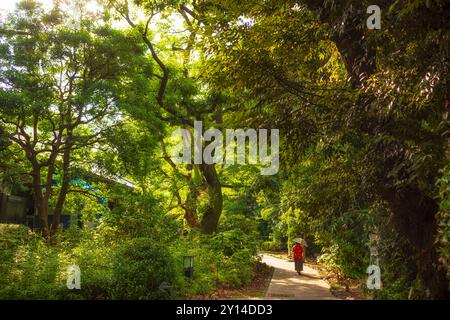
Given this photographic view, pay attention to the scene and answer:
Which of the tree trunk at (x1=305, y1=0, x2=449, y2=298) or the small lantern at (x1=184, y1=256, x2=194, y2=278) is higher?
the tree trunk at (x1=305, y1=0, x2=449, y2=298)

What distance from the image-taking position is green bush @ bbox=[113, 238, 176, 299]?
349 inches

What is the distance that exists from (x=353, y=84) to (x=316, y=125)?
116 centimetres

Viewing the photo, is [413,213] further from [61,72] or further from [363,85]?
[61,72]

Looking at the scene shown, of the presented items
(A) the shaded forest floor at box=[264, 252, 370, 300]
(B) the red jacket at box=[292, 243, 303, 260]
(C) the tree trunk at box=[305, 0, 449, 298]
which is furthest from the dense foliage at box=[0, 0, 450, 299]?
(B) the red jacket at box=[292, 243, 303, 260]

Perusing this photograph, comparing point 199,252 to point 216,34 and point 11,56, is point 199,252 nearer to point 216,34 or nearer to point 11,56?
point 216,34

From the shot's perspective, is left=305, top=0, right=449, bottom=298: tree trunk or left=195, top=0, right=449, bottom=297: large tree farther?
left=305, top=0, right=449, bottom=298: tree trunk

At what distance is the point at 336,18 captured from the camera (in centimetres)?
740

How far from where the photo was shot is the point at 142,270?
363 inches

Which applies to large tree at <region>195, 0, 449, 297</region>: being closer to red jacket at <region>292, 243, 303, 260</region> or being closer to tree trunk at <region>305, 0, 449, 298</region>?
tree trunk at <region>305, 0, 449, 298</region>

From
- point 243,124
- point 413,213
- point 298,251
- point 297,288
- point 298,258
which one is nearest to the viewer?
point 413,213

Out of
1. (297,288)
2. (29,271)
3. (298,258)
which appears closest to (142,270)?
(29,271)

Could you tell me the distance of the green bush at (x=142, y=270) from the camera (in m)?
8.86

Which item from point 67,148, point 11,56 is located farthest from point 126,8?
point 67,148

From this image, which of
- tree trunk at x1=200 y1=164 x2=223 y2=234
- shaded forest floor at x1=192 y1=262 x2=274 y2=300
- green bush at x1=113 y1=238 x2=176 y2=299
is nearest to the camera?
green bush at x1=113 y1=238 x2=176 y2=299
